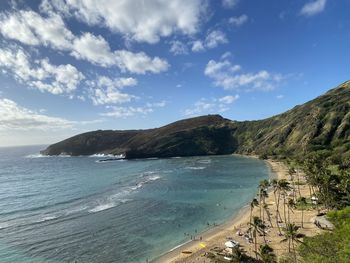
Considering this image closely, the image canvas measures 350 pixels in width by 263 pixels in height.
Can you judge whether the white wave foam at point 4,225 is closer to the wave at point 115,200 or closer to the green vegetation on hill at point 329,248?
the wave at point 115,200

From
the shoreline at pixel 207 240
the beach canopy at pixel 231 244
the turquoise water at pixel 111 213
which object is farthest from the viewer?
the turquoise water at pixel 111 213

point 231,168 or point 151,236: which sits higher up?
point 231,168

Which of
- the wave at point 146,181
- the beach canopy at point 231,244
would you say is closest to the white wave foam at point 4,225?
the wave at point 146,181

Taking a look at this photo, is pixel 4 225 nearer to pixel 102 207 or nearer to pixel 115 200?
pixel 102 207

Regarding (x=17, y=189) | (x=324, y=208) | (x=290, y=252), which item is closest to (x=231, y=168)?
(x=324, y=208)

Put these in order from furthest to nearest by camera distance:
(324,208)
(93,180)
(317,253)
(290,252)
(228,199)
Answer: (93,180) < (228,199) < (324,208) < (290,252) < (317,253)

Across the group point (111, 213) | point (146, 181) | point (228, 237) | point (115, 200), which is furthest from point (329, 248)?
point (146, 181)

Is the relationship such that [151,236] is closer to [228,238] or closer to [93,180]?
[228,238]

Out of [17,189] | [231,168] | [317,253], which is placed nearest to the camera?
[317,253]

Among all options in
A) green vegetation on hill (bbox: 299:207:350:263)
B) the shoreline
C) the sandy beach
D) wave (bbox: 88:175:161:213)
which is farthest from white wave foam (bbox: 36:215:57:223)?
green vegetation on hill (bbox: 299:207:350:263)
